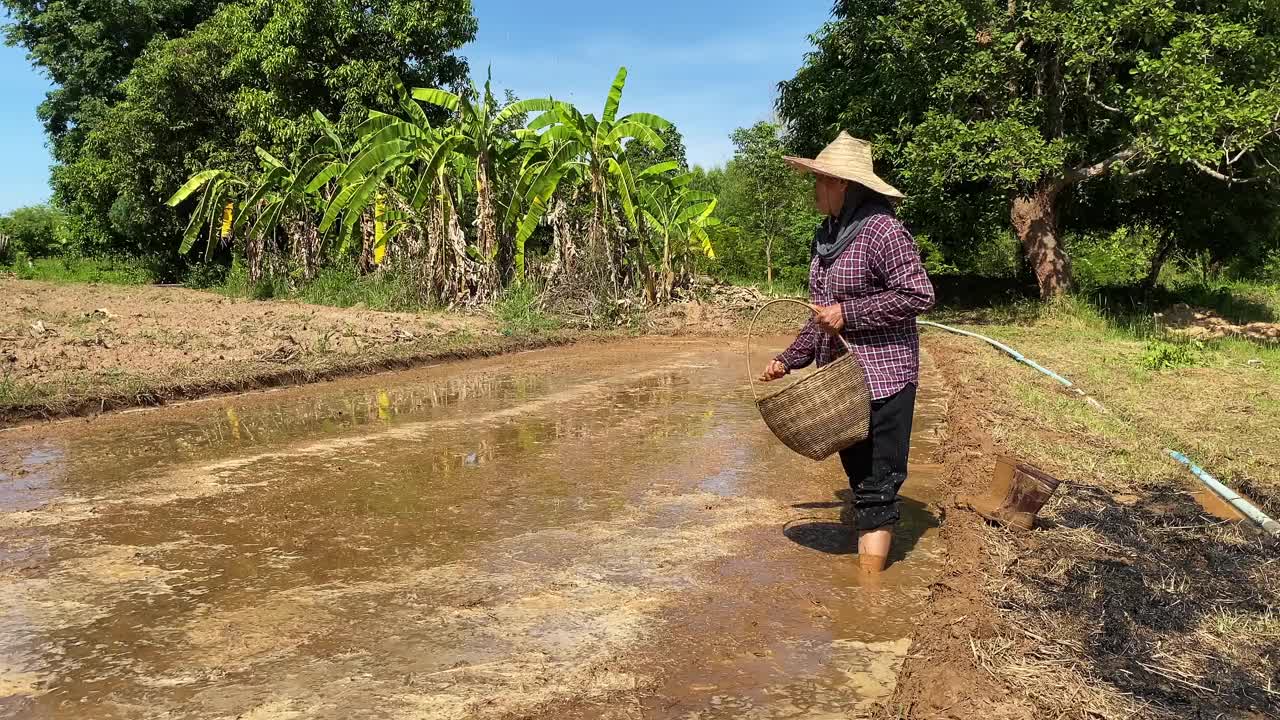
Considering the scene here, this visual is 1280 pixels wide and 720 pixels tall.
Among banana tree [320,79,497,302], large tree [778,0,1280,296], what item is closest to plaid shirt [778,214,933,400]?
large tree [778,0,1280,296]

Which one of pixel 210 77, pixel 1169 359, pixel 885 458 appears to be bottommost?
pixel 1169 359

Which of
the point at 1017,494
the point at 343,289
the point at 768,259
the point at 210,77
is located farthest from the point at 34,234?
the point at 1017,494

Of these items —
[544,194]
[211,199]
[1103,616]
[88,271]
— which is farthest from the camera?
[88,271]

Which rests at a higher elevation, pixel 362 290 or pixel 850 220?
pixel 850 220

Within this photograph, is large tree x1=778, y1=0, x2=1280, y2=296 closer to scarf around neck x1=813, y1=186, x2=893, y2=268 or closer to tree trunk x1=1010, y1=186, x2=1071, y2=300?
tree trunk x1=1010, y1=186, x2=1071, y2=300

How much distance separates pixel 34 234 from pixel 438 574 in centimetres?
2919

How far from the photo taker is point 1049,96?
13.7 metres

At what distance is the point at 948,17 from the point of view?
516 inches

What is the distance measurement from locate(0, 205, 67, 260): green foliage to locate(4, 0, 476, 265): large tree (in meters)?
4.31

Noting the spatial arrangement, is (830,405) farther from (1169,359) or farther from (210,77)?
(210,77)

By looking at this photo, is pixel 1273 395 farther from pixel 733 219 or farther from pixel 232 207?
pixel 733 219

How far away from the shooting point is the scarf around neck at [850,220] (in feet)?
12.1

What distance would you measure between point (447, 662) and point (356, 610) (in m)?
0.62

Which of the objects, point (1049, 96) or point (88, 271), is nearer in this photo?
point (1049, 96)
